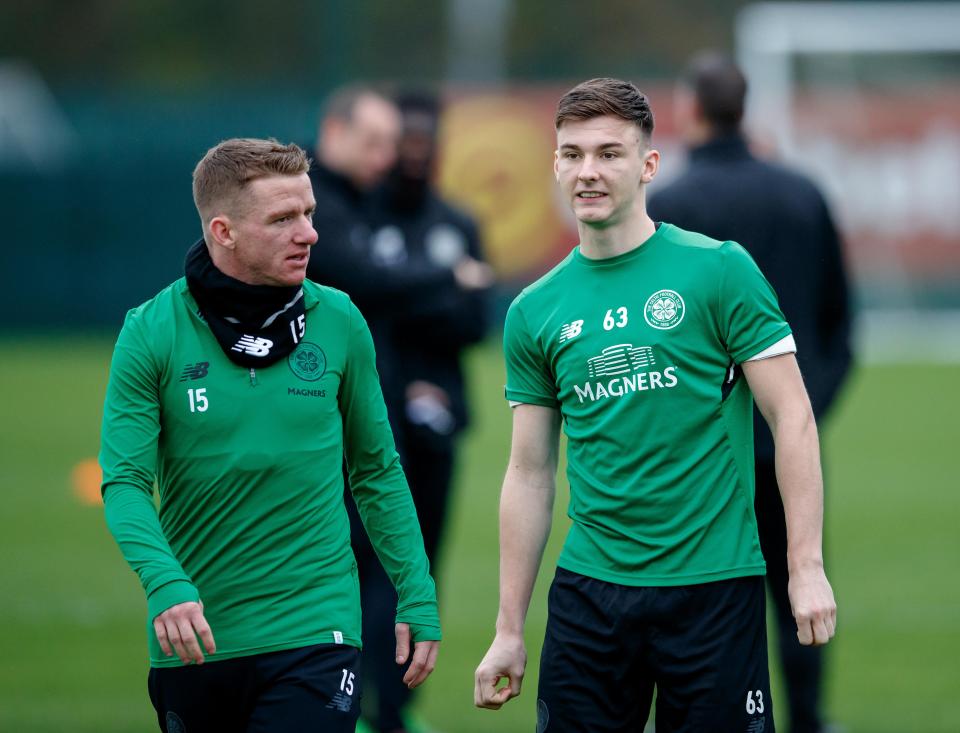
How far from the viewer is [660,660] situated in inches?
165

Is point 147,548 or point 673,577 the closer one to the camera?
point 147,548

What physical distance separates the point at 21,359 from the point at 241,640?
2186 centimetres

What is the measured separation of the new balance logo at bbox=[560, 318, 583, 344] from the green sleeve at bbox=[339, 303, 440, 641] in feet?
1.74

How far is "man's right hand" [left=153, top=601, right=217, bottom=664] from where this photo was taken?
3.73 metres

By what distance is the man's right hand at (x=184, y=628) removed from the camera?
12.2 ft

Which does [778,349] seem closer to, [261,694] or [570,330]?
[570,330]

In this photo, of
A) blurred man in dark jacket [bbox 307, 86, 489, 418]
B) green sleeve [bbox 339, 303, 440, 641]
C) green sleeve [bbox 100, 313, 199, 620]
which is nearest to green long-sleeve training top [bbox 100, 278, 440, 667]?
green sleeve [bbox 100, 313, 199, 620]

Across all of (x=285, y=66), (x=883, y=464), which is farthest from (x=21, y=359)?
(x=883, y=464)

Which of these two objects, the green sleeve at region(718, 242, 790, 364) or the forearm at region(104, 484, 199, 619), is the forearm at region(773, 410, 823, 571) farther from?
the forearm at region(104, 484, 199, 619)

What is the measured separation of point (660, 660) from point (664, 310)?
0.94m

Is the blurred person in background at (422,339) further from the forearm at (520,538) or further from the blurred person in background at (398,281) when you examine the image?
the forearm at (520,538)

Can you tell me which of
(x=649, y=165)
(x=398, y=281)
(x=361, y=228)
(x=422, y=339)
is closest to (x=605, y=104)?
(x=649, y=165)

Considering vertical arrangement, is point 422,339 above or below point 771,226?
below

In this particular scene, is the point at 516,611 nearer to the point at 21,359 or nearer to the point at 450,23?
the point at 21,359
